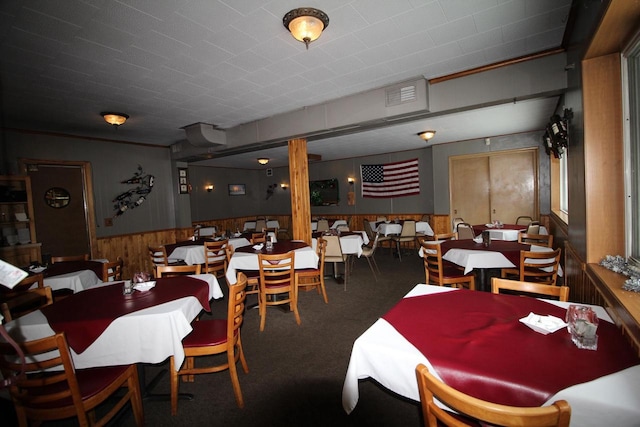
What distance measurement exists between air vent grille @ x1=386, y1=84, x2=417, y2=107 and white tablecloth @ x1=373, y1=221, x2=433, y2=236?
401cm

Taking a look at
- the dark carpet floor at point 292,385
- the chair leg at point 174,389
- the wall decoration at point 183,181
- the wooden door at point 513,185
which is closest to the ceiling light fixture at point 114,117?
the wall decoration at point 183,181

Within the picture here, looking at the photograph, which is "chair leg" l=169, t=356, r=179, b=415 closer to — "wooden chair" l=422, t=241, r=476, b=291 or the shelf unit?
"wooden chair" l=422, t=241, r=476, b=291

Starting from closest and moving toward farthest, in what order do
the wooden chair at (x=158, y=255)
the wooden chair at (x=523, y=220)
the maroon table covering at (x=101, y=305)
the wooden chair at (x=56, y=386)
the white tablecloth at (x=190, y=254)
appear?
the wooden chair at (x=56, y=386), the maroon table covering at (x=101, y=305), the wooden chair at (x=158, y=255), the white tablecloth at (x=190, y=254), the wooden chair at (x=523, y=220)

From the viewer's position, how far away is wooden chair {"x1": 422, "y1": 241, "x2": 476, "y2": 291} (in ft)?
11.0

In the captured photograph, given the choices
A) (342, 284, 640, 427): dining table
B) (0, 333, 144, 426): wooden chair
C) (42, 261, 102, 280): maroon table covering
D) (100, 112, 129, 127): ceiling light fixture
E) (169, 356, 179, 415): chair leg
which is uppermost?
(100, 112, 129, 127): ceiling light fixture

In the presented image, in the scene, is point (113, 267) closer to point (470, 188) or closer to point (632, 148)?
point (632, 148)

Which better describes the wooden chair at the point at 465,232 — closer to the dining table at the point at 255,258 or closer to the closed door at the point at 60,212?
the dining table at the point at 255,258

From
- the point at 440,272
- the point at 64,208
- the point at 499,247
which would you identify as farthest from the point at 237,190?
the point at 499,247

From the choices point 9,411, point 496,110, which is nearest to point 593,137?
point 496,110

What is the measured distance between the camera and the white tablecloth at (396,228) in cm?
→ 737

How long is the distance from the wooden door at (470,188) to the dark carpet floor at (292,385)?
5327mm

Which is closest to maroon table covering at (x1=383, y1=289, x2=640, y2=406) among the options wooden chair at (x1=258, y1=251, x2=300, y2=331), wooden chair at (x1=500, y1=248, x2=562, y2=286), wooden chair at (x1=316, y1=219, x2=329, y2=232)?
wooden chair at (x1=500, y1=248, x2=562, y2=286)

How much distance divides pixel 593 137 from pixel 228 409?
3.39 m

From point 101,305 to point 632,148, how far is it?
3.95m
